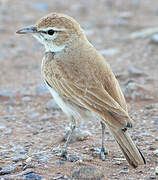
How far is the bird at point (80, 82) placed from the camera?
4965mm

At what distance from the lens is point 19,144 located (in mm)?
6387

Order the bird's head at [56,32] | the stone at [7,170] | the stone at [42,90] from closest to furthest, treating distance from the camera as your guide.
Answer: the stone at [7,170]
the bird's head at [56,32]
the stone at [42,90]

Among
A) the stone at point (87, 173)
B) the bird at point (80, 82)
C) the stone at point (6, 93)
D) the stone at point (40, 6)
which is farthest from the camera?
the stone at point (40, 6)

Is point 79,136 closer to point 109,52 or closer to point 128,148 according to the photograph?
point 128,148

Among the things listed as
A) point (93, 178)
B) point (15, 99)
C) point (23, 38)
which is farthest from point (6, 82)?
point (93, 178)

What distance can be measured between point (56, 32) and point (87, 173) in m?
2.07

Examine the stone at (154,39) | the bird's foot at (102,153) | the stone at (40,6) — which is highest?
the stone at (40,6)

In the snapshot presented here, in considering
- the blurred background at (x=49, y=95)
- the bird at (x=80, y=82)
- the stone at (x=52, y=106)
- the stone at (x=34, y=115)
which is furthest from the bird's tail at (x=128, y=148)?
the stone at (x=52, y=106)

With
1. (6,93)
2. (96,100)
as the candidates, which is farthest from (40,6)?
(96,100)

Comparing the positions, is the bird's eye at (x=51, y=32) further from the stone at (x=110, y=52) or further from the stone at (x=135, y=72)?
the stone at (x=110, y=52)

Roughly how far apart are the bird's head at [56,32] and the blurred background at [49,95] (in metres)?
1.29

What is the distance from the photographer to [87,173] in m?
4.88

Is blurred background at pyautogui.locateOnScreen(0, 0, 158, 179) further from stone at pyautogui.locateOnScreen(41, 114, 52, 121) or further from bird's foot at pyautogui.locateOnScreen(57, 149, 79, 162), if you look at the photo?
bird's foot at pyautogui.locateOnScreen(57, 149, 79, 162)

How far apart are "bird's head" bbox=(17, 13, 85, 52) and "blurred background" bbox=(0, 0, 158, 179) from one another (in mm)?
1293
